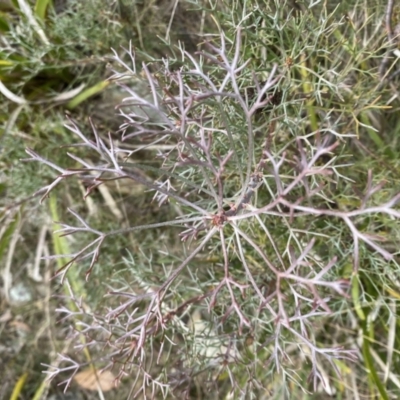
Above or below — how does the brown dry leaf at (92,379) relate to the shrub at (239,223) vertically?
below

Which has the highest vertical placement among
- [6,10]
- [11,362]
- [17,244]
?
[6,10]

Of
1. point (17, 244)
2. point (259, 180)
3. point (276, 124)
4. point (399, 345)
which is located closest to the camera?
point (259, 180)

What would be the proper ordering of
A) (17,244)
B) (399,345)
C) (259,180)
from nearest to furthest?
(259,180), (399,345), (17,244)

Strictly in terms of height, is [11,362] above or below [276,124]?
below

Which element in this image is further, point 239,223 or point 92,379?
point 92,379

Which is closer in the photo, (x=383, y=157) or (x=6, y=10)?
(x=383, y=157)

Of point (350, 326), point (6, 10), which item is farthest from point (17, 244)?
point (350, 326)

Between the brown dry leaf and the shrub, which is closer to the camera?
the shrub

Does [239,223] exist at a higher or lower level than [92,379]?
higher

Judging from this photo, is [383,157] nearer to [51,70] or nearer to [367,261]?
[367,261]

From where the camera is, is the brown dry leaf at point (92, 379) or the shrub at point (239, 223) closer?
the shrub at point (239, 223)

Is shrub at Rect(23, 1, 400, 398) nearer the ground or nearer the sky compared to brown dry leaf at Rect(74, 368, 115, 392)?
nearer the sky
